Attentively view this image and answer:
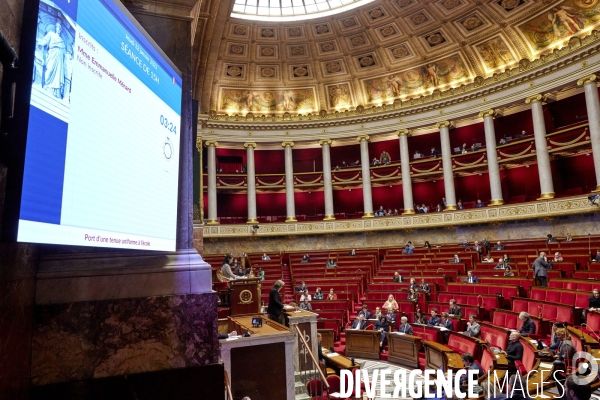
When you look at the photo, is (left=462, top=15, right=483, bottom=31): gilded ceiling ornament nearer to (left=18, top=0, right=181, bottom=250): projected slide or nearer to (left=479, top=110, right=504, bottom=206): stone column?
(left=479, top=110, right=504, bottom=206): stone column

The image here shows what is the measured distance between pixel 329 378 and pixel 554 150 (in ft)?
52.0

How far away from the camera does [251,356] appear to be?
5.26m

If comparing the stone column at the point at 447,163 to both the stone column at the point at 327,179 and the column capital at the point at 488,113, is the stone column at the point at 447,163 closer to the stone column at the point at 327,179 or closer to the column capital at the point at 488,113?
the column capital at the point at 488,113

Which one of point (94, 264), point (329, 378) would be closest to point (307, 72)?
point (329, 378)

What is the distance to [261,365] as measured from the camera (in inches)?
209

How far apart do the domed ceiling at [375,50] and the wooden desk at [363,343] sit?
14510 millimetres

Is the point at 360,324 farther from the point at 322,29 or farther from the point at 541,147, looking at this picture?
the point at 322,29

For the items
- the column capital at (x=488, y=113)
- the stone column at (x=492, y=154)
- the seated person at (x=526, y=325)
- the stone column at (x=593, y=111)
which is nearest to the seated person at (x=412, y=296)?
the seated person at (x=526, y=325)

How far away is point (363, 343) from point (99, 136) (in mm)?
9857

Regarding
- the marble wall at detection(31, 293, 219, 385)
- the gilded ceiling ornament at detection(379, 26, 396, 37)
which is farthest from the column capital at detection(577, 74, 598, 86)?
the marble wall at detection(31, 293, 219, 385)

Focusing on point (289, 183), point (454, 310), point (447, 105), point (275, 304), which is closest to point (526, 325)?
point (454, 310)

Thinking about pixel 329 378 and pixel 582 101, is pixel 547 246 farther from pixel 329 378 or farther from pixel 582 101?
pixel 329 378

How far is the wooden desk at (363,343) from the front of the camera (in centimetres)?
1029

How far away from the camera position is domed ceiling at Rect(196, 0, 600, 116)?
712 inches
